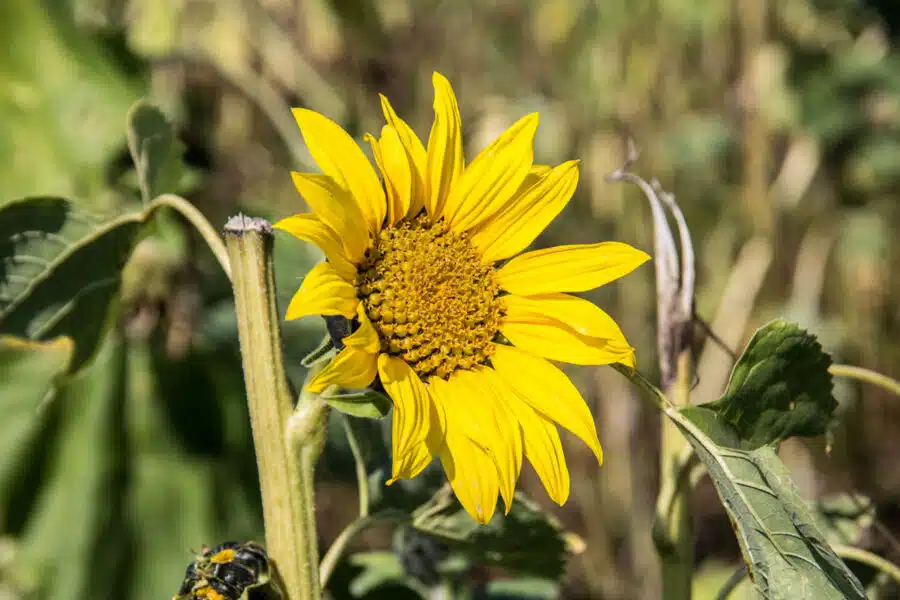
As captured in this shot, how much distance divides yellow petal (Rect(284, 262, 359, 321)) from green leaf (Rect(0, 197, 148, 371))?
19cm

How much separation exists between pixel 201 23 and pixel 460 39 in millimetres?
593

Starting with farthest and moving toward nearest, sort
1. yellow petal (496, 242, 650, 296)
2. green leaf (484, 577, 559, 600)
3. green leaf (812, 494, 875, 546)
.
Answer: green leaf (484, 577, 559, 600)
green leaf (812, 494, 875, 546)
yellow petal (496, 242, 650, 296)

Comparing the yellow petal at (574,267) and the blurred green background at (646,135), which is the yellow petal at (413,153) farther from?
the blurred green background at (646,135)

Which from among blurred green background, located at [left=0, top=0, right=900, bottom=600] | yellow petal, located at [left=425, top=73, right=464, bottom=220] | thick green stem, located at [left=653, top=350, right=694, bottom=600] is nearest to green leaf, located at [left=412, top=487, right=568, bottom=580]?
thick green stem, located at [left=653, top=350, right=694, bottom=600]

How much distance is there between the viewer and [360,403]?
Answer: 0.43 metres

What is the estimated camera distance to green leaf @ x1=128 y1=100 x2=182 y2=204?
1.89 ft

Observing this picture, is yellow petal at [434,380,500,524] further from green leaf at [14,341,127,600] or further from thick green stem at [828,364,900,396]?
green leaf at [14,341,127,600]

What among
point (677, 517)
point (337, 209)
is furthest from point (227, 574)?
point (677, 517)

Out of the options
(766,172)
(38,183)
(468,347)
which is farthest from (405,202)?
(766,172)

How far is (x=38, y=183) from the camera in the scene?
1.10 metres

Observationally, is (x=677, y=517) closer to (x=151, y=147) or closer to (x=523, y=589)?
(x=523, y=589)

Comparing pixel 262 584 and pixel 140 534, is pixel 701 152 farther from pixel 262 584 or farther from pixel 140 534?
pixel 262 584

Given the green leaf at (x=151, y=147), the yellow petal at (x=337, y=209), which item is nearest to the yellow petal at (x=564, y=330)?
the yellow petal at (x=337, y=209)

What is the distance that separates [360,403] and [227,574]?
100mm
